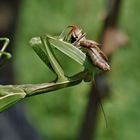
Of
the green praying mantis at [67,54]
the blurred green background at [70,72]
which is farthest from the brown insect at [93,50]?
the blurred green background at [70,72]

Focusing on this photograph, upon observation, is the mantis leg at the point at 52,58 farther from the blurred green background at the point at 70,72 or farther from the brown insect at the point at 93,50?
the blurred green background at the point at 70,72

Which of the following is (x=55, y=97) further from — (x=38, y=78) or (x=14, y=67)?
(x=14, y=67)

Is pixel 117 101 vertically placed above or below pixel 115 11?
below

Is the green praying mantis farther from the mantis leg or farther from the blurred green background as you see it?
the blurred green background

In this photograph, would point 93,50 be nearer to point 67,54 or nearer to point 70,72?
point 67,54

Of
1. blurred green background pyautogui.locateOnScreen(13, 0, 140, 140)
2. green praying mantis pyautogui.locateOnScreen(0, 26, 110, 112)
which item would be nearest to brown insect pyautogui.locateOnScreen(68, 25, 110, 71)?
green praying mantis pyautogui.locateOnScreen(0, 26, 110, 112)

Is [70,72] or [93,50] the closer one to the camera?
[93,50]

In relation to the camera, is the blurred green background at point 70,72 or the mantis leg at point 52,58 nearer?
the mantis leg at point 52,58

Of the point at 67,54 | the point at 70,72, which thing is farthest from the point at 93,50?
the point at 70,72

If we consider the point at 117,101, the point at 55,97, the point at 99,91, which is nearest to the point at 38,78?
the point at 55,97
